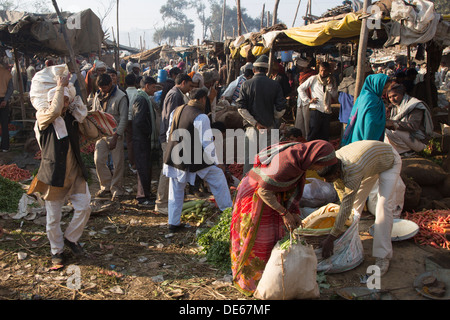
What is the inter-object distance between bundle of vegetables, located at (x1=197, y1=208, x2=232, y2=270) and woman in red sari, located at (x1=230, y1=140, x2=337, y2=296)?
57 centimetres

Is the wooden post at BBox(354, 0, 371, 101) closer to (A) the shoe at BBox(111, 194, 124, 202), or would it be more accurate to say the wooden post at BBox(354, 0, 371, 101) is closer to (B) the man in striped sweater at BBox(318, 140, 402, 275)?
(B) the man in striped sweater at BBox(318, 140, 402, 275)

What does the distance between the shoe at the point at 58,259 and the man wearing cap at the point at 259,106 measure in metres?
3.13

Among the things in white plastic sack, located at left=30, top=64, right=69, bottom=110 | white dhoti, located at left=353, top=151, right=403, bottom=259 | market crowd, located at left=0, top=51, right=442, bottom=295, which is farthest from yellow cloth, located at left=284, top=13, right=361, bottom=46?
white plastic sack, located at left=30, top=64, right=69, bottom=110

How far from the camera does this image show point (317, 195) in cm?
506

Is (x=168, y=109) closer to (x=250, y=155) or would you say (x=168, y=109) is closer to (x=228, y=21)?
(x=250, y=155)

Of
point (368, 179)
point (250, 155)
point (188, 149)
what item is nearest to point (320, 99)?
point (250, 155)

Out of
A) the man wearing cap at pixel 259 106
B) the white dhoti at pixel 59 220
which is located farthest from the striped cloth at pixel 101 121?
the man wearing cap at pixel 259 106

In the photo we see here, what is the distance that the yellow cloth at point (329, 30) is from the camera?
641cm

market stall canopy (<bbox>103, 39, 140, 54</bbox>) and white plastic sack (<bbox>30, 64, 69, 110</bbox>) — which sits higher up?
market stall canopy (<bbox>103, 39, 140, 54</bbox>)

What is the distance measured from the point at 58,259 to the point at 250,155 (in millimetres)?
3193

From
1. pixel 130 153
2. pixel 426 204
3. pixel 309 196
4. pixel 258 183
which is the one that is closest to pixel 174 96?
pixel 130 153

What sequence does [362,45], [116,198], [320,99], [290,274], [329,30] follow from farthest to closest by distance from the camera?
[320,99], [329,30], [116,198], [362,45], [290,274]

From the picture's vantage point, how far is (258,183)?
308cm

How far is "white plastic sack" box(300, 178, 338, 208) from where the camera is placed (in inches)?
198
